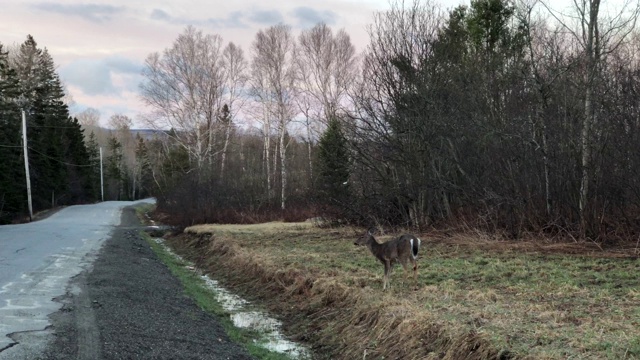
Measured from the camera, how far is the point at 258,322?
→ 432 inches

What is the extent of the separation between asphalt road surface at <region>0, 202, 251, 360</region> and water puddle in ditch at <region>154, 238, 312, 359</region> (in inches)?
27.7

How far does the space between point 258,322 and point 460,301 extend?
4.13 m

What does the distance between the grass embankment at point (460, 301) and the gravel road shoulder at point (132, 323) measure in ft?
5.83

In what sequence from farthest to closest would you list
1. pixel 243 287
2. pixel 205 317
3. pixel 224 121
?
pixel 224 121
pixel 243 287
pixel 205 317

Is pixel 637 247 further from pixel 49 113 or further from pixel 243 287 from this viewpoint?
pixel 49 113

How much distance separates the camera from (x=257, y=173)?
4544cm

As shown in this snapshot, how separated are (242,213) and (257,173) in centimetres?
1026

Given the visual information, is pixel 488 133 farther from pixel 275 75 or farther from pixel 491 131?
pixel 275 75

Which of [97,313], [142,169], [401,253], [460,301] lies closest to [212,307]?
[97,313]

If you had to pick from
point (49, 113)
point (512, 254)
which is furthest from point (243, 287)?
point (49, 113)

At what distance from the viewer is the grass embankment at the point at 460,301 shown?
21.5ft

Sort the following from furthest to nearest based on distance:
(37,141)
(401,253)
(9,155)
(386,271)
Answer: (37,141) → (9,155) → (401,253) → (386,271)

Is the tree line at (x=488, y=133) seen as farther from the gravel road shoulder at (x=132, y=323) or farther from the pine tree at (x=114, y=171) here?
the pine tree at (x=114, y=171)

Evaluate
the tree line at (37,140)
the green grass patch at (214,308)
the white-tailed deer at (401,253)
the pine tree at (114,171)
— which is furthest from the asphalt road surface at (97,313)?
the pine tree at (114,171)
